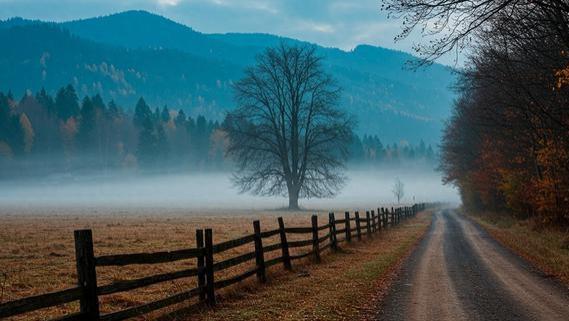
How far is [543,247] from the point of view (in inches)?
839

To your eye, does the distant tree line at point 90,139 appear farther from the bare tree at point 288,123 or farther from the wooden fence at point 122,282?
the wooden fence at point 122,282

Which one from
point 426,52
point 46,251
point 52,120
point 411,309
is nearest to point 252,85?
point 46,251

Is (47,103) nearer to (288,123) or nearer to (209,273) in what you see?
(288,123)

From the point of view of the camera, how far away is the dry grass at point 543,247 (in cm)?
1595

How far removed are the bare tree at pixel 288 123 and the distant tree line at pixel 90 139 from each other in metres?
69.4

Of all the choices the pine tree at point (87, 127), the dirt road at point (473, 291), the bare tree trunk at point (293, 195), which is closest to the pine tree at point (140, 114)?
the pine tree at point (87, 127)

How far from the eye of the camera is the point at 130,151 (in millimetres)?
131250

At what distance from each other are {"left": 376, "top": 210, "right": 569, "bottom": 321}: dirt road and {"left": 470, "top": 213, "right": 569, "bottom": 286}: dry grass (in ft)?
1.72

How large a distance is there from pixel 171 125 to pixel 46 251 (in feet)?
426

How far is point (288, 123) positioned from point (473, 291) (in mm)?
43464

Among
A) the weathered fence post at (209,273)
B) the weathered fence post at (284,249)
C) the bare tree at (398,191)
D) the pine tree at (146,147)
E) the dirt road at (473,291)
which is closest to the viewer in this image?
the dirt road at (473,291)

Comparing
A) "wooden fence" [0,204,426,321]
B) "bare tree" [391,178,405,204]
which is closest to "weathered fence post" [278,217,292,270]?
"wooden fence" [0,204,426,321]

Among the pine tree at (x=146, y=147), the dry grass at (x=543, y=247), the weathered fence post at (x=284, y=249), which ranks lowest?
the dry grass at (x=543, y=247)

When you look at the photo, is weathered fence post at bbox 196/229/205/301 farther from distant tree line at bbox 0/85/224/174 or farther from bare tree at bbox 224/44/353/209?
distant tree line at bbox 0/85/224/174
